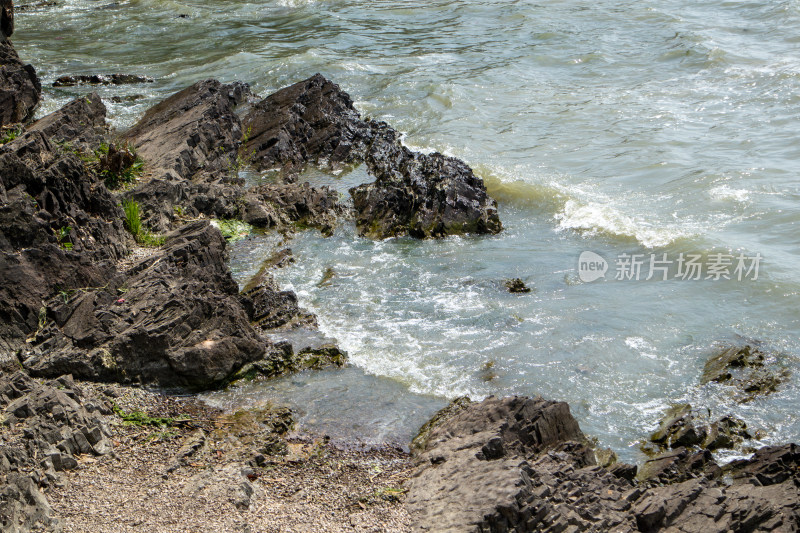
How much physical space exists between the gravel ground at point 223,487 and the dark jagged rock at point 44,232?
149 centimetres

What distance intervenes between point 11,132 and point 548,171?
29.4ft

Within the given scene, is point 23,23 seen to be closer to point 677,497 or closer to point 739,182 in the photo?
point 739,182

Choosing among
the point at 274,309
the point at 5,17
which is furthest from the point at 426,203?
the point at 5,17

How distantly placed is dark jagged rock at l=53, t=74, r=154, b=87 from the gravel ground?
1477 centimetres

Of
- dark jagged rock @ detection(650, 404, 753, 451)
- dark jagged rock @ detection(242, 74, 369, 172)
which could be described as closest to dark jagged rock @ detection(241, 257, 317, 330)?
dark jagged rock @ detection(650, 404, 753, 451)

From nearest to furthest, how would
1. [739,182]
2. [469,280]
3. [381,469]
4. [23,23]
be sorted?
1. [381,469]
2. [469,280]
3. [739,182]
4. [23,23]

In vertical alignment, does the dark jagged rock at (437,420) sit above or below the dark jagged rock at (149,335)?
below

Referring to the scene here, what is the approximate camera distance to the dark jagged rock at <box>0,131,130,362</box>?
24.8 ft

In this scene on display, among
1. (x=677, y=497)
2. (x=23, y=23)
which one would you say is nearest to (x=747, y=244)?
(x=677, y=497)

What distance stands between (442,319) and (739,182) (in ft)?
22.6

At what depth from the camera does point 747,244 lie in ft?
37.5

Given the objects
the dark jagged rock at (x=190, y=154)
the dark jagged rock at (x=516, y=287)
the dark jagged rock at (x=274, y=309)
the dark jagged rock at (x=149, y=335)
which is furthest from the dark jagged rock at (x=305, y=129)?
the dark jagged rock at (x=149, y=335)

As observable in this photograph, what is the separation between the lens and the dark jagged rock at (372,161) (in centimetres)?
1211

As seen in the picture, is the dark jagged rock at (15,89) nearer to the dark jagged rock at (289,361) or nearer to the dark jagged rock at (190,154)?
the dark jagged rock at (190,154)
